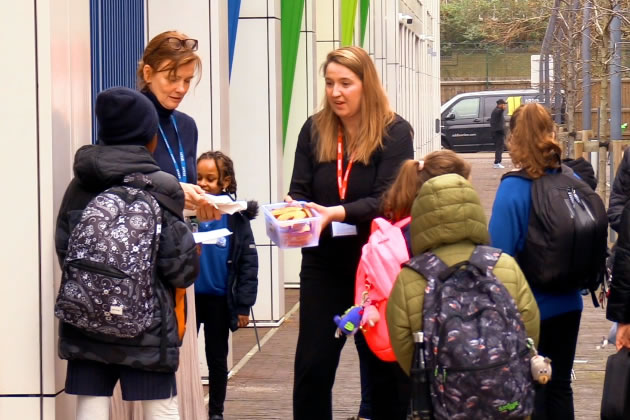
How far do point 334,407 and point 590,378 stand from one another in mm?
A: 2109

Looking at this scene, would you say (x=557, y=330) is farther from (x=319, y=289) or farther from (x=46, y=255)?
(x=46, y=255)

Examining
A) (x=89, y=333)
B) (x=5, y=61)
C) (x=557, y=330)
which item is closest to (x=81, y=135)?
(x=5, y=61)

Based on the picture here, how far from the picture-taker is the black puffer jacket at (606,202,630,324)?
17.8 feet

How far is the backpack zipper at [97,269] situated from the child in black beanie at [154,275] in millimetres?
65

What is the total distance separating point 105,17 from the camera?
6.64 m

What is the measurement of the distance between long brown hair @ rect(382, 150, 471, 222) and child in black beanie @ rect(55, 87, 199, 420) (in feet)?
3.15

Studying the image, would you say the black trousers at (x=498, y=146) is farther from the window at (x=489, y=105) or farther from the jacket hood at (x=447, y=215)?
the jacket hood at (x=447, y=215)

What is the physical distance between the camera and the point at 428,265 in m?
4.52

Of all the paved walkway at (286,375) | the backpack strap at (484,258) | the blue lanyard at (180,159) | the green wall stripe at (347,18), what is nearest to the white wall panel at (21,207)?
the blue lanyard at (180,159)

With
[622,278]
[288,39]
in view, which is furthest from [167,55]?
[288,39]

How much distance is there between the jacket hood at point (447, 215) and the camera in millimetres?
4527

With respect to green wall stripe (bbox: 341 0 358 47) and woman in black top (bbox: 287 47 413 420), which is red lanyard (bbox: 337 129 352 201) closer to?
woman in black top (bbox: 287 47 413 420)

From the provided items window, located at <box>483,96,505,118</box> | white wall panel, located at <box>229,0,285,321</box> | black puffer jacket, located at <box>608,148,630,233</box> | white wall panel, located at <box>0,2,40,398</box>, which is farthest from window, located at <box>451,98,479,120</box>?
white wall panel, located at <box>0,2,40,398</box>

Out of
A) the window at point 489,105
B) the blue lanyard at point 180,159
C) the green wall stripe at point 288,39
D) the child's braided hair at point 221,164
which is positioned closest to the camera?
the blue lanyard at point 180,159
